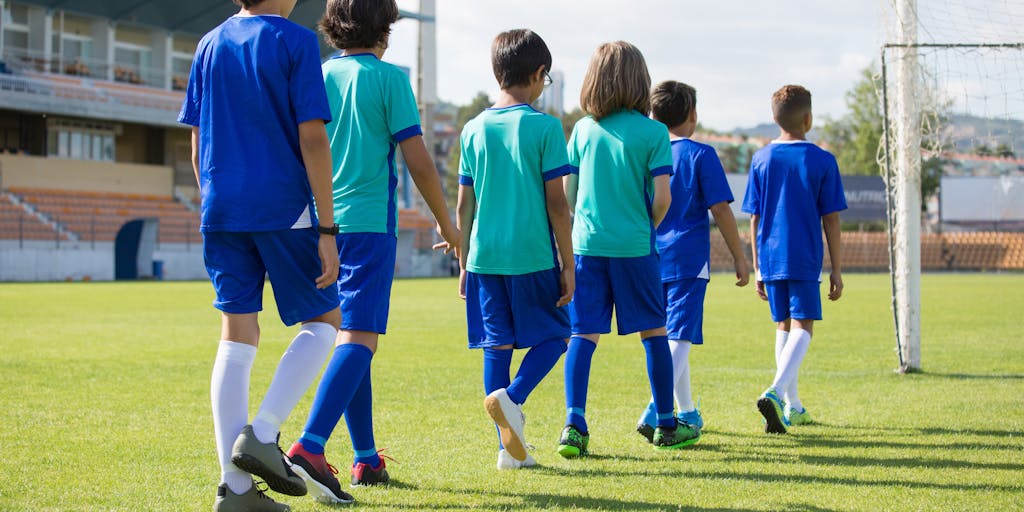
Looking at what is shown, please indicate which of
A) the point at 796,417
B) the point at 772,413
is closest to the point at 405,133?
the point at 772,413

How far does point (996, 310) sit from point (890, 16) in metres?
10.9

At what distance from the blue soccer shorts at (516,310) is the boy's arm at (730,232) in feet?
4.17

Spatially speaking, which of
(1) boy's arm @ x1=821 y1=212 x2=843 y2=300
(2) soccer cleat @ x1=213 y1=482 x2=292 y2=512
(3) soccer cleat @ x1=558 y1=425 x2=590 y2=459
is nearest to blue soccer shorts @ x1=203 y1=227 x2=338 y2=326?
(2) soccer cleat @ x1=213 y1=482 x2=292 y2=512

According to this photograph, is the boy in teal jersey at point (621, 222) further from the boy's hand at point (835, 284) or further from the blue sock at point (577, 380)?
the boy's hand at point (835, 284)

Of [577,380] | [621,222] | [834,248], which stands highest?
[621,222]

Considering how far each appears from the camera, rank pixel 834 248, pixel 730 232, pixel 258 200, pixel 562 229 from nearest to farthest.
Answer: pixel 258 200, pixel 562 229, pixel 730 232, pixel 834 248

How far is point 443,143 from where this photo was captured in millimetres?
124375

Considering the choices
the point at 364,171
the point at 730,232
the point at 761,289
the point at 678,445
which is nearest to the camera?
the point at 364,171

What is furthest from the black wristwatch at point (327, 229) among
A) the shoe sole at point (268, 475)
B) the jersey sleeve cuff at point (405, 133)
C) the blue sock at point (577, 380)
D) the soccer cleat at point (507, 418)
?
the blue sock at point (577, 380)

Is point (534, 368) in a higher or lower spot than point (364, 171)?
lower

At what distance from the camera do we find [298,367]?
3645 millimetres

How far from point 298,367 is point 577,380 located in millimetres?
1724

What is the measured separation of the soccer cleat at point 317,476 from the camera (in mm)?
3752

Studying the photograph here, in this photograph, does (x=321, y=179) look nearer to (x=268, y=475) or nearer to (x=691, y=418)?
(x=268, y=475)
